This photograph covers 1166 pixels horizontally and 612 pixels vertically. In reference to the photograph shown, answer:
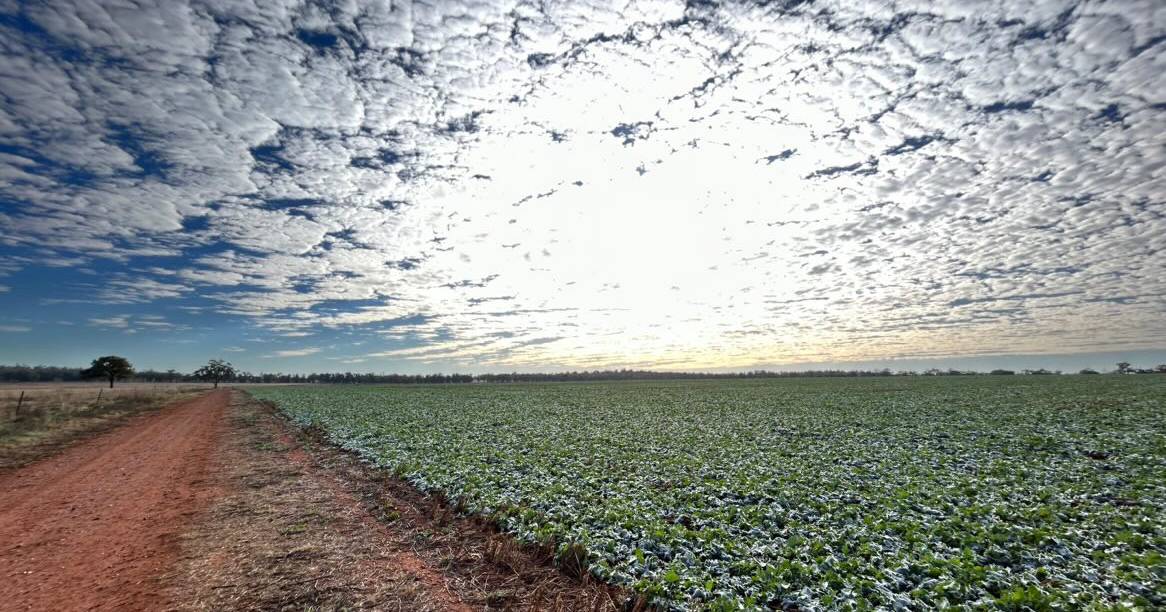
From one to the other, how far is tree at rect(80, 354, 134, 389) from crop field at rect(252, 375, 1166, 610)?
12663 centimetres

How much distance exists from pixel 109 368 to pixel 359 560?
146m

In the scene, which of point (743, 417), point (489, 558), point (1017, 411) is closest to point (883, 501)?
point (489, 558)

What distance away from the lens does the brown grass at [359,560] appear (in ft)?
27.4

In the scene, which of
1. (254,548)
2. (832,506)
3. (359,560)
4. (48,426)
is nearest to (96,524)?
(254,548)

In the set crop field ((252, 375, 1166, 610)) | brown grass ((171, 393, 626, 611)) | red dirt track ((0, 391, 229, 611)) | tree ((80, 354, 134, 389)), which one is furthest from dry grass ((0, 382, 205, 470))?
tree ((80, 354, 134, 389))

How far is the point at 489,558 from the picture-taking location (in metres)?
10.4

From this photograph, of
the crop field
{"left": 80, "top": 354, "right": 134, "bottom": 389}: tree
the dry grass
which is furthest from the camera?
{"left": 80, "top": 354, "right": 134, "bottom": 389}: tree

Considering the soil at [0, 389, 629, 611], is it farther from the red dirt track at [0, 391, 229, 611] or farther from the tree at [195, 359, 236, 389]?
the tree at [195, 359, 236, 389]

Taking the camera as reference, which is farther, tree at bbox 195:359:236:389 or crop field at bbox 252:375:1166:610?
tree at bbox 195:359:236:389

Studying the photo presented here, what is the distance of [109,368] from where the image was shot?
112 meters

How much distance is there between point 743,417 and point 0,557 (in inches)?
1402

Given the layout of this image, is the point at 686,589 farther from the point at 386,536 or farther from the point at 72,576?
the point at 72,576

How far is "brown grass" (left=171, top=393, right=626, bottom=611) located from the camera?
329 inches

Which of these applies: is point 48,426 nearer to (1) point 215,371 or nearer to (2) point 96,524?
(2) point 96,524
